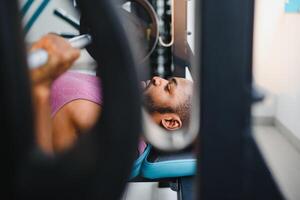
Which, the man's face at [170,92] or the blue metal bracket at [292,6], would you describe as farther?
the blue metal bracket at [292,6]

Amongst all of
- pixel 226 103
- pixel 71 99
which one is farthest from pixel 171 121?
pixel 226 103

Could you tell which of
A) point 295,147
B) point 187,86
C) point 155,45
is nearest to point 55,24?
point 155,45

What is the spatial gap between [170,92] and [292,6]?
30.7 inches

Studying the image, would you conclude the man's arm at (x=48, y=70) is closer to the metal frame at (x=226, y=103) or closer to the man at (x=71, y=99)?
the man at (x=71, y=99)

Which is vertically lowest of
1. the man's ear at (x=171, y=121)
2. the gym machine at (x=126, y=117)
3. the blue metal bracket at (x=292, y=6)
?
the man's ear at (x=171, y=121)

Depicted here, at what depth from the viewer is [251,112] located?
1.39 ft

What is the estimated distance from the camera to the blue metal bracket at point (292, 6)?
178 cm

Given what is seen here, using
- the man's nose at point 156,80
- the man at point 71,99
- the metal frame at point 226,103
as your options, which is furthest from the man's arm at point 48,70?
the man's nose at point 156,80

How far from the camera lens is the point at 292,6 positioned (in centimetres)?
181

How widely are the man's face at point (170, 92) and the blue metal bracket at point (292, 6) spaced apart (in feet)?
2.30

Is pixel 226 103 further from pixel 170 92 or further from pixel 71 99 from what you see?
pixel 170 92

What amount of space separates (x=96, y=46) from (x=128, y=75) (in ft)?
0.13

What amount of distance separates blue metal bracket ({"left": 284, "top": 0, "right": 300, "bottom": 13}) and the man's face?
702mm

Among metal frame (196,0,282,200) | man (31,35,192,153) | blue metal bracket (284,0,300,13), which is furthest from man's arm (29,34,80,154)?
blue metal bracket (284,0,300,13)
